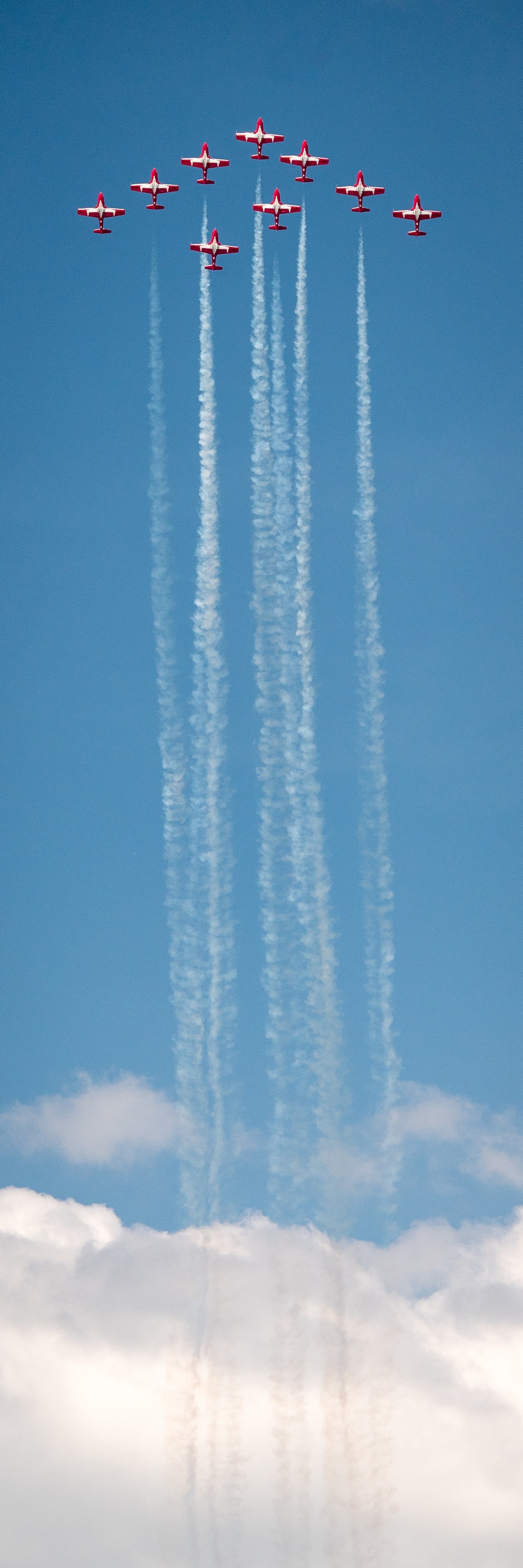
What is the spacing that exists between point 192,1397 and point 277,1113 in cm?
891

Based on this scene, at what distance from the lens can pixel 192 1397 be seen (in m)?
59.5

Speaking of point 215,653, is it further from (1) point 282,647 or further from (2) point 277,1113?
(2) point 277,1113

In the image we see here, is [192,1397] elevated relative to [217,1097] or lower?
lower

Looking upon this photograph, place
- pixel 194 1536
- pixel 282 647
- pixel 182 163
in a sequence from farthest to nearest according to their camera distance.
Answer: pixel 182 163 < pixel 282 647 < pixel 194 1536

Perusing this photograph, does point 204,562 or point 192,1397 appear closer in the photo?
point 192,1397

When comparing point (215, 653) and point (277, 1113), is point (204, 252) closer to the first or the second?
point (215, 653)

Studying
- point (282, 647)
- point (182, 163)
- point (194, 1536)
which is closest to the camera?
point (194, 1536)

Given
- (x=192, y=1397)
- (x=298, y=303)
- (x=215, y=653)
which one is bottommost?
(x=192, y=1397)

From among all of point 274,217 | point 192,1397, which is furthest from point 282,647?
point 192,1397

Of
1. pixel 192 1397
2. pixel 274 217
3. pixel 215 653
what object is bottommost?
pixel 192 1397

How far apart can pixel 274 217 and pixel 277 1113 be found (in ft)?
102

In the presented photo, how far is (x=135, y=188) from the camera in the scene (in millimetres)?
71375

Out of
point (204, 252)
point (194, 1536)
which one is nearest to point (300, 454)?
point (204, 252)

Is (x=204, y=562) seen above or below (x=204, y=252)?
below
